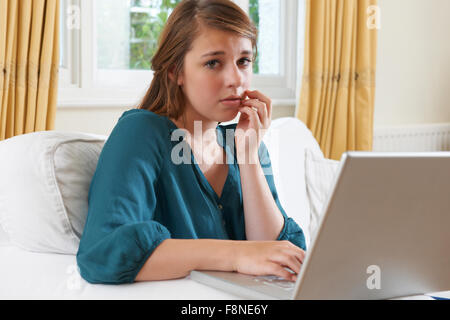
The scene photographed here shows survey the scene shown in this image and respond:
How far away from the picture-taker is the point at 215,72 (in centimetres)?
124

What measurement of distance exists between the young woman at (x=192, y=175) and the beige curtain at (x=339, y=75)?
138cm

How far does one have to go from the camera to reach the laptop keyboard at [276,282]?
2.84ft

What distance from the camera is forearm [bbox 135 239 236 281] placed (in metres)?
0.95

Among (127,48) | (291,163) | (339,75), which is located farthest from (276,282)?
(339,75)

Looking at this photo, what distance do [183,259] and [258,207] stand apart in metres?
0.36

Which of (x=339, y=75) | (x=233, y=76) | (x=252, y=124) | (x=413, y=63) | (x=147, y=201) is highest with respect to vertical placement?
(x=413, y=63)

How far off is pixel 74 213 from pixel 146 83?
1.42m

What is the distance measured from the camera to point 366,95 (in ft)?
9.57

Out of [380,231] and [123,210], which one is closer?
[380,231]

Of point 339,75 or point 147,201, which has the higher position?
point 339,75
